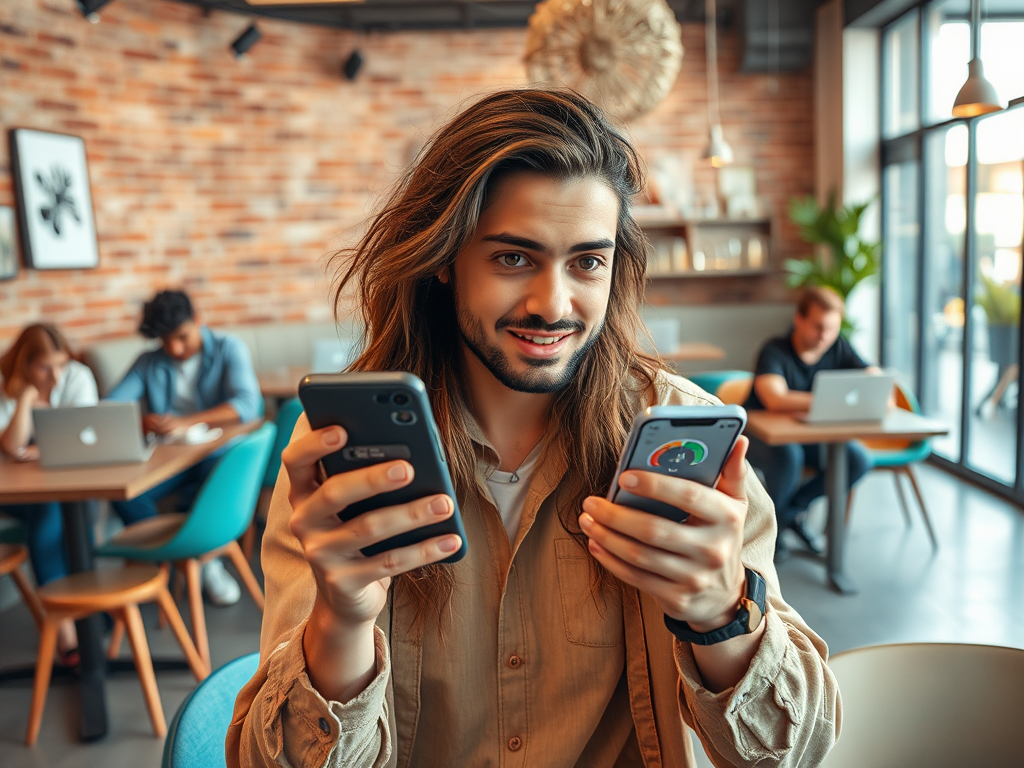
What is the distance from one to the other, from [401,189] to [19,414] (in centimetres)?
271

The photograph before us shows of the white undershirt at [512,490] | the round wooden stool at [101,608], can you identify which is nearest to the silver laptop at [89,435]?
the round wooden stool at [101,608]

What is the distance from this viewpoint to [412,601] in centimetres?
118

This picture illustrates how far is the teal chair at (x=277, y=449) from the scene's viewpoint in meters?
3.60

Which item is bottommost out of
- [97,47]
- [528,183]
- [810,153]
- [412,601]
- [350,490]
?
[412,601]

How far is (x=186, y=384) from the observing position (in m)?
4.08

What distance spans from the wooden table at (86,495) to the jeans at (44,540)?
39 centimetres

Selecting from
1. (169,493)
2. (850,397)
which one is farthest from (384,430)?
(169,493)

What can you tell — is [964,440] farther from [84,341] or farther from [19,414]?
[84,341]

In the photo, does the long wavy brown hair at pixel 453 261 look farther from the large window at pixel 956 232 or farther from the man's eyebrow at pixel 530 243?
the large window at pixel 956 232

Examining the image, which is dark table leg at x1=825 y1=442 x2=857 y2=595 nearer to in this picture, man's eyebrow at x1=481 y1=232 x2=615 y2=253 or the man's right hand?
man's eyebrow at x1=481 y1=232 x2=615 y2=253

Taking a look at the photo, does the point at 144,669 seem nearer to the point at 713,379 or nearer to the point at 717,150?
the point at 713,379

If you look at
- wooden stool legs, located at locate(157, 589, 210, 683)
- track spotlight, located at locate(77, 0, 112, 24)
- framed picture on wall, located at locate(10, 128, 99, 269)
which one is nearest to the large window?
wooden stool legs, located at locate(157, 589, 210, 683)

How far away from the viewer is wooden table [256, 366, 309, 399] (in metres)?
4.80

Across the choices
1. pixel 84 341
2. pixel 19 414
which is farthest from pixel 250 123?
pixel 19 414
